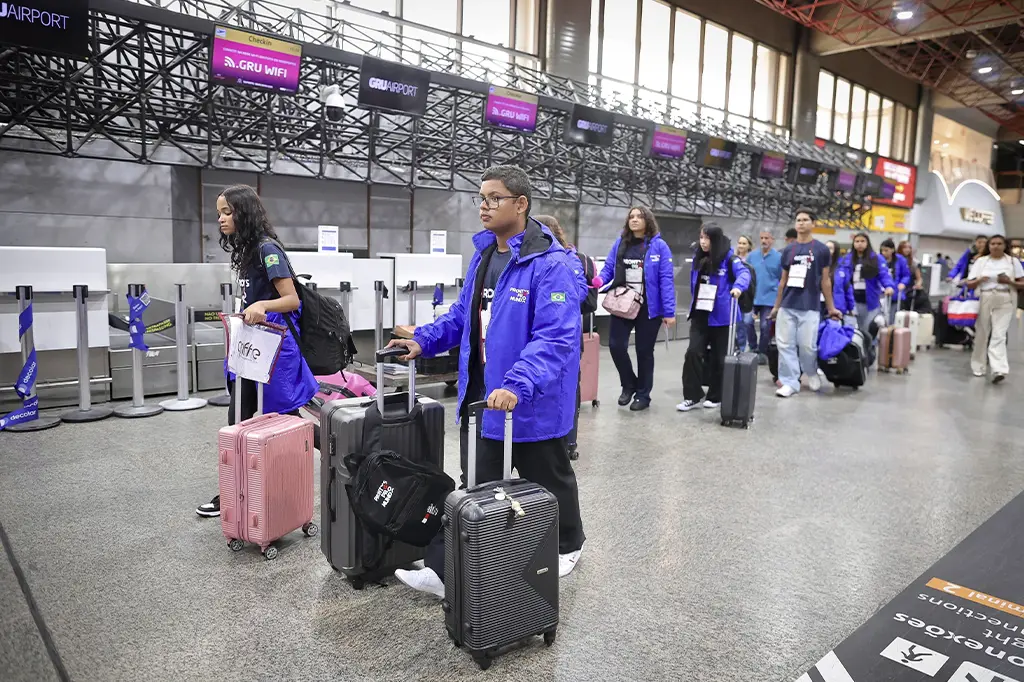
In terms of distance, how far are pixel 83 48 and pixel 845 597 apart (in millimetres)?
7213

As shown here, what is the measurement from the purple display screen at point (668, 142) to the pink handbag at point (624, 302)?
7888mm

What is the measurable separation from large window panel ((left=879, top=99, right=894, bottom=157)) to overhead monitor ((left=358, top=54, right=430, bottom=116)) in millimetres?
21184

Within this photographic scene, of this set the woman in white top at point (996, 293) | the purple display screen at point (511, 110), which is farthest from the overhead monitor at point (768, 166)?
the woman in white top at point (996, 293)

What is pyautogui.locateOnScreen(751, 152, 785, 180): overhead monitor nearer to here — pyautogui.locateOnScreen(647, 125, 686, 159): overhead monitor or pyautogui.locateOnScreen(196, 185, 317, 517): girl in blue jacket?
pyautogui.locateOnScreen(647, 125, 686, 159): overhead monitor

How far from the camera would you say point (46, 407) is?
18.2 feet

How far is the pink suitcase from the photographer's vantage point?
2877 mm

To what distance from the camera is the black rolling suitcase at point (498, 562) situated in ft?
6.92

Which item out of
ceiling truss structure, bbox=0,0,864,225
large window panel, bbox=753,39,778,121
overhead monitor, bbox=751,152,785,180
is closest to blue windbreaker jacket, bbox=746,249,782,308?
ceiling truss structure, bbox=0,0,864,225

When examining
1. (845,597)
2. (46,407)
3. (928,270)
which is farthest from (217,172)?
(928,270)

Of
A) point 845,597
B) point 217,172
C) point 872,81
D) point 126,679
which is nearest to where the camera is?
point 126,679

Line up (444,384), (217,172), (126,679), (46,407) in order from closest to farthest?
(126,679), (46,407), (444,384), (217,172)

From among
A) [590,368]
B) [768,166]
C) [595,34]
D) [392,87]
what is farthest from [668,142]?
[590,368]

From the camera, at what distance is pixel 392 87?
8.68 m

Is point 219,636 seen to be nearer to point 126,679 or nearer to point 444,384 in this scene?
point 126,679
